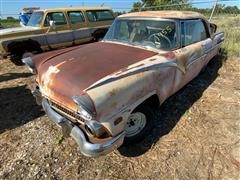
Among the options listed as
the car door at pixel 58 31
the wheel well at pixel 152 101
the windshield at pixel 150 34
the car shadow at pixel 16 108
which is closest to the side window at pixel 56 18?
the car door at pixel 58 31

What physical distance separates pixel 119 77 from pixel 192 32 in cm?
237

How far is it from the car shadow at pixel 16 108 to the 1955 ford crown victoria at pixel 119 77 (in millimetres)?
821

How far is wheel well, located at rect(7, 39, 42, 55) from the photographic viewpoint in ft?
21.7

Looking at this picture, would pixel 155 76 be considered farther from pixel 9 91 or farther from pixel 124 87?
pixel 9 91

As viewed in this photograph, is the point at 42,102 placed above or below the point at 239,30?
above

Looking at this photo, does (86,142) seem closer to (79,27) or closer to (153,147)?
(153,147)

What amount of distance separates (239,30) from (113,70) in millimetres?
8430

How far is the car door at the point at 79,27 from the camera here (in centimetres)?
799

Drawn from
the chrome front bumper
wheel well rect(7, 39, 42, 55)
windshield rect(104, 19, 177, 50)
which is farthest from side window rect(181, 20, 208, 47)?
wheel well rect(7, 39, 42, 55)

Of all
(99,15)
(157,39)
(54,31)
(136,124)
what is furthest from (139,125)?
(99,15)

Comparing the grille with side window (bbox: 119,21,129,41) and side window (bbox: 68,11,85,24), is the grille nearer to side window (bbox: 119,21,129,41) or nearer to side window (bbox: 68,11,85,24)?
side window (bbox: 119,21,129,41)

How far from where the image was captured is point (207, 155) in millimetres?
2953


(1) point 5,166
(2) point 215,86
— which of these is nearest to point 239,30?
(2) point 215,86

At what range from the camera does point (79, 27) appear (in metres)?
8.19
